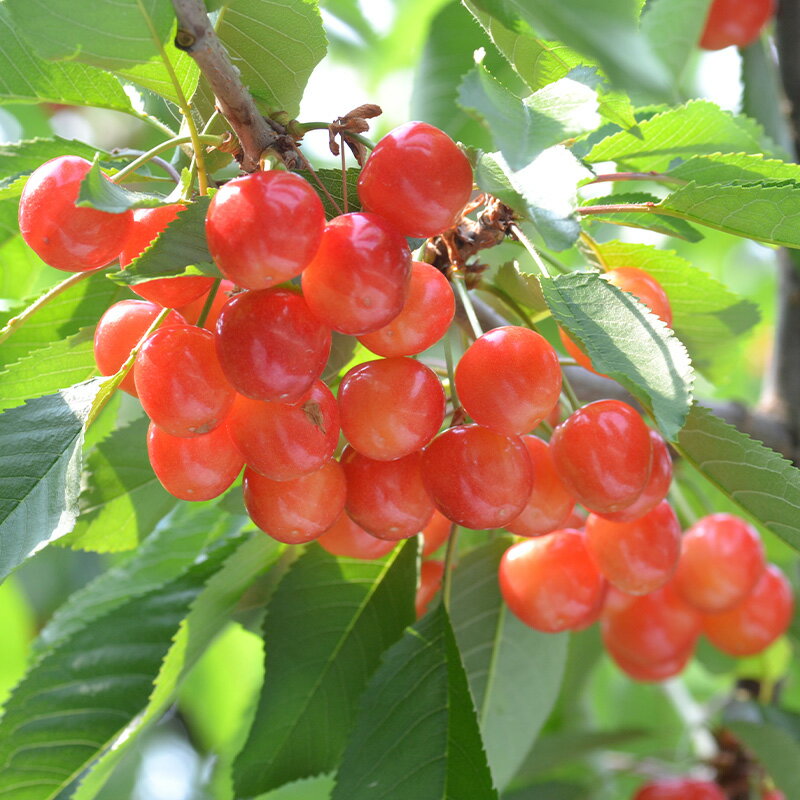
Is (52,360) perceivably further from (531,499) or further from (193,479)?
(531,499)

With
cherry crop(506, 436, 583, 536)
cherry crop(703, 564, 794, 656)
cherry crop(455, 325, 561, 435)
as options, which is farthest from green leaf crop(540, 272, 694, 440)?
cherry crop(703, 564, 794, 656)

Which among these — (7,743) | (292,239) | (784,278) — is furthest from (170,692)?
(784,278)

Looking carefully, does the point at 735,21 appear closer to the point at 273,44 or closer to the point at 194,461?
the point at 273,44

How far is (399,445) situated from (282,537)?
0.16 meters

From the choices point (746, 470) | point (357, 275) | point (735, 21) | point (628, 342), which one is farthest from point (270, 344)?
point (735, 21)

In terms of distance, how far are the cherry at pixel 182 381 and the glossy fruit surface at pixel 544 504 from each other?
37cm

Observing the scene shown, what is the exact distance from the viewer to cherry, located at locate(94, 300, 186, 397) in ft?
2.87

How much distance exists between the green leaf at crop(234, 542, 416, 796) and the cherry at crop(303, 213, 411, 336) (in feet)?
1.70

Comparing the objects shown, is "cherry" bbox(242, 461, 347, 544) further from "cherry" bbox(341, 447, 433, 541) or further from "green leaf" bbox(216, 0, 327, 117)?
"green leaf" bbox(216, 0, 327, 117)

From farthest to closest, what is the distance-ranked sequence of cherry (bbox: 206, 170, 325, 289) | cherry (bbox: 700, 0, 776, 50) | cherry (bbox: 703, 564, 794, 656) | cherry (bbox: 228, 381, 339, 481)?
cherry (bbox: 700, 0, 776, 50) < cherry (bbox: 703, 564, 794, 656) < cherry (bbox: 228, 381, 339, 481) < cherry (bbox: 206, 170, 325, 289)

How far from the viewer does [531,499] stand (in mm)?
992

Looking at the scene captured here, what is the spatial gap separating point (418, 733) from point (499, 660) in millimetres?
328

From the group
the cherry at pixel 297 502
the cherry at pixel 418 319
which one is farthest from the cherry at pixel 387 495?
the cherry at pixel 418 319

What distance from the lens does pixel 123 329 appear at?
88 centimetres
